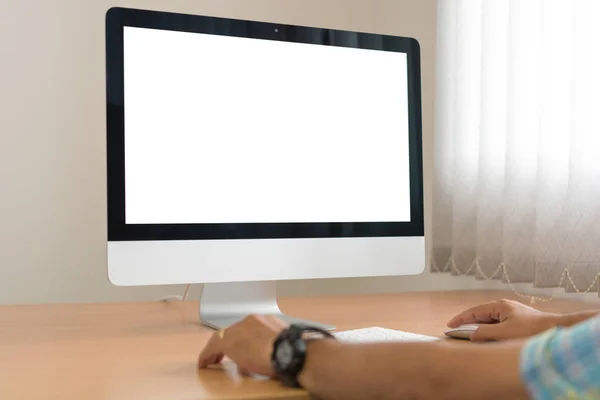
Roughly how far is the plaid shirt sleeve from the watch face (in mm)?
266

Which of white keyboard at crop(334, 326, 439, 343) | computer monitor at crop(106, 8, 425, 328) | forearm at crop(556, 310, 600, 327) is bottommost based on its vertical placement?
white keyboard at crop(334, 326, 439, 343)

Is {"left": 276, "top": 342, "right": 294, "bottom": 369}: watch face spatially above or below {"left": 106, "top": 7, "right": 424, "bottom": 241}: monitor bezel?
below

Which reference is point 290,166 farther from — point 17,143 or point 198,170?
point 17,143

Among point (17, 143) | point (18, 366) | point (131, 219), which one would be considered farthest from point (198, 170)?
point (17, 143)

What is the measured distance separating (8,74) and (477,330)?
Answer: 56.3 inches

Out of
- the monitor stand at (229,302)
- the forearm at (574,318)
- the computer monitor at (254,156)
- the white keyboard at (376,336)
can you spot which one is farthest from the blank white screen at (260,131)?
the forearm at (574,318)

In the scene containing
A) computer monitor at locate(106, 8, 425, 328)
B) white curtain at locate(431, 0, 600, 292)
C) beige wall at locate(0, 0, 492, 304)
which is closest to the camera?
computer monitor at locate(106, 8, 425, 328)

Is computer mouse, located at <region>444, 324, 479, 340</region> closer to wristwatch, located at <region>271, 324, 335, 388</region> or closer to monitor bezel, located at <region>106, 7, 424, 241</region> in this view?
monitor bezel, located at <region>106, 7, 424, 241</region>

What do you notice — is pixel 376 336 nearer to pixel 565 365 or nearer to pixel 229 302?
pixel 229 302

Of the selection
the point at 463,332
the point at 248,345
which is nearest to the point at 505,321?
the point at 463,332

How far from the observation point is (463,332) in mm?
1146

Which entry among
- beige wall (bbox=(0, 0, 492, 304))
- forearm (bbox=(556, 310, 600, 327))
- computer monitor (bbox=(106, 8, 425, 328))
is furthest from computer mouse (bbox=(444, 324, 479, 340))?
beige wall (bbox=(0, 0, 492, 304))

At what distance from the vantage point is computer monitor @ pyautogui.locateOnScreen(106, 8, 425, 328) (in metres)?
1.19

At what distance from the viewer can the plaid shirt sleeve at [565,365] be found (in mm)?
625
